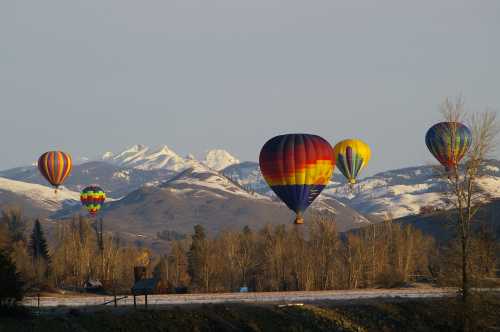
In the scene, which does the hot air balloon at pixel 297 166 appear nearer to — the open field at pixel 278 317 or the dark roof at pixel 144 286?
the open field at pixel 278 317

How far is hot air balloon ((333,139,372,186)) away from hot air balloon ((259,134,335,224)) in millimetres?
42246

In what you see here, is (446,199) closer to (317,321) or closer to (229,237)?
(317,321)

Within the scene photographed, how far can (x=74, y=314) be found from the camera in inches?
2206

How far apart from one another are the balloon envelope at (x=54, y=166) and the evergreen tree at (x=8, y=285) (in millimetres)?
112190

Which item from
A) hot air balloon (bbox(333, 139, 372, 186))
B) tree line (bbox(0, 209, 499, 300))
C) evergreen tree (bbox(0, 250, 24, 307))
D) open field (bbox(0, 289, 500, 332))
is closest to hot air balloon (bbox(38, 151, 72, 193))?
tree line (bbox(0, 209, 499, 300))

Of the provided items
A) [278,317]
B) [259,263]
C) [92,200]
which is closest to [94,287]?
[259,263]

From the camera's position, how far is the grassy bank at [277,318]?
53812mm

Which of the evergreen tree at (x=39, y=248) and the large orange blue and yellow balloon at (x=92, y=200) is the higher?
the large orange blue and yellow balloon at (x=92, y=200)

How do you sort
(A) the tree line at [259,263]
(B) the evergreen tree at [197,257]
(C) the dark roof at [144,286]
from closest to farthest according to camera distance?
(C) the dark roof at [144,286], (A) the tree line at [259,263], (B) the evergreen tree at [197,257]

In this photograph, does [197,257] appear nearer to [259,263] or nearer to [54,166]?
[259,263]

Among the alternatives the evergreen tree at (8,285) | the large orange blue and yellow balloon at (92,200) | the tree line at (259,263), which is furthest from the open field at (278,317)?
the large orange blue and yellow balloon at (92,200)

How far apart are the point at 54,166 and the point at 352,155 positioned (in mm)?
59107

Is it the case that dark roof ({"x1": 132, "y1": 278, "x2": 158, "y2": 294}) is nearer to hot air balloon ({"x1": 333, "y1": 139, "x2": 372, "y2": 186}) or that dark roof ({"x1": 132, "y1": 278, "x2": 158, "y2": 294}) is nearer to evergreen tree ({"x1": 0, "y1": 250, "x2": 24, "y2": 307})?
evergreen tree ({"x1": 0, "y1": 250, "x2": 24, "y2": 307})

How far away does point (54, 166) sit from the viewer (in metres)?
167
